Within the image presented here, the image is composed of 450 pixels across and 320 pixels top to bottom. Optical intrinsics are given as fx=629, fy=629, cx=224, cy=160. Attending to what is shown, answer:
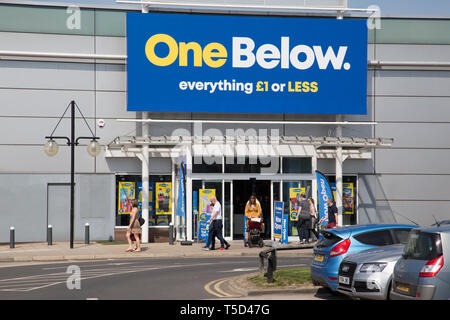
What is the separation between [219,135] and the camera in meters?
27.5

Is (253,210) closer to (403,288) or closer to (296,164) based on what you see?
(296,164)

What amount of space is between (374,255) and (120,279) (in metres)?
6.68

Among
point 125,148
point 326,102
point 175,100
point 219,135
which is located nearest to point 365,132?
point 326,102

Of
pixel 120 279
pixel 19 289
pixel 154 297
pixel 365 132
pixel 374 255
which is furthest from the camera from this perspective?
pixel 365 132

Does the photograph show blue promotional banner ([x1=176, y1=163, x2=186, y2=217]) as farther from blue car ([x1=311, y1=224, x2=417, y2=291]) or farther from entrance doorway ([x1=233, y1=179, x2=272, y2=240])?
blue car ([x1=311, y1=224, x2=417, y2=291])

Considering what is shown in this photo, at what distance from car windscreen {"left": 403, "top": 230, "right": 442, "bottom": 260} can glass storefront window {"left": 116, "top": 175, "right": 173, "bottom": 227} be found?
1809 centimetres

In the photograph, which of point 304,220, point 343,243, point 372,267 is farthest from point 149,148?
point 372,267

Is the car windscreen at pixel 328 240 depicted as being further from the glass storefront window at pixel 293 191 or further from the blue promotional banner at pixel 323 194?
the glass storefront window at pixel 293 191

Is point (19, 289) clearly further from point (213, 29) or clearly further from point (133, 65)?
point (213, 29)

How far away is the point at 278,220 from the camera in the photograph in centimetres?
2412

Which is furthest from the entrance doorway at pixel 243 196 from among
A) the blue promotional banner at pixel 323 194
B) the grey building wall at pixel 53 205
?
the grey building wall at pixel 53 205

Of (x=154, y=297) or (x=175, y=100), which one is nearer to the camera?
(x=154, y=297)

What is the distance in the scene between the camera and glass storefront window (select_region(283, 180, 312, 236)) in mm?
26812

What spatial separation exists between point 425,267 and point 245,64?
1880 centimetres
